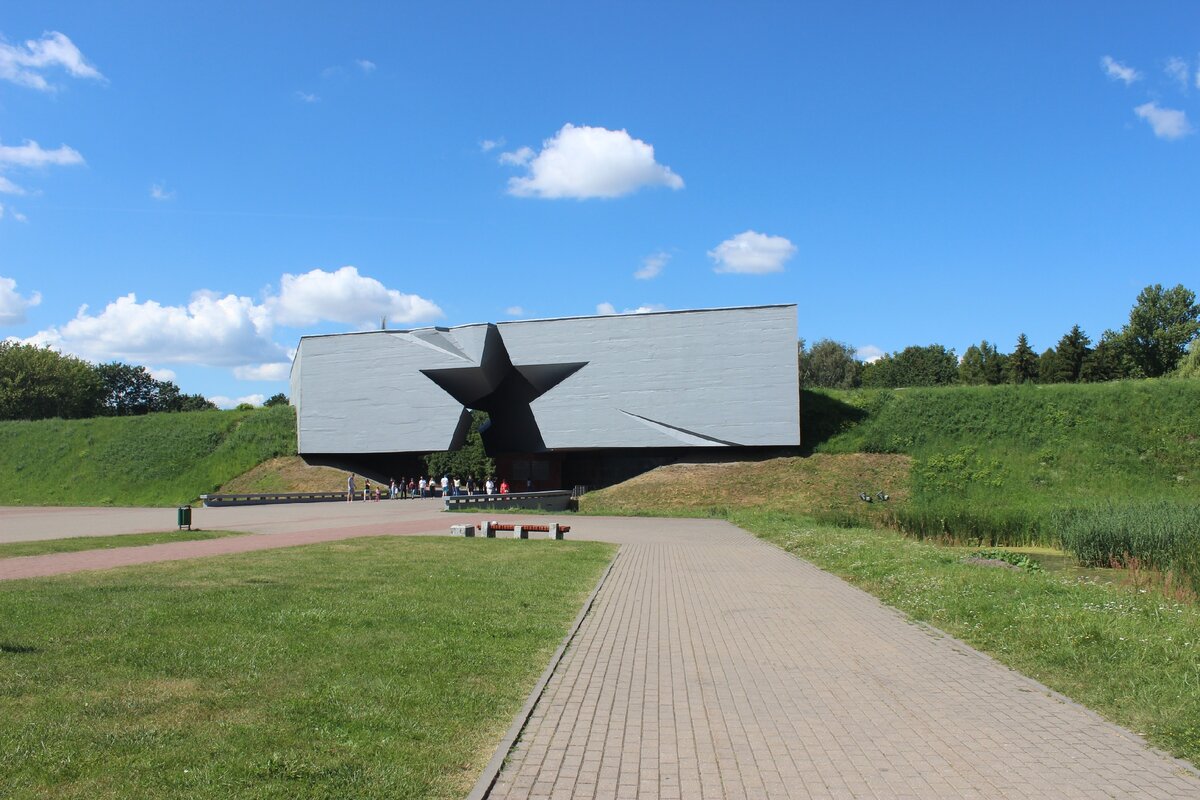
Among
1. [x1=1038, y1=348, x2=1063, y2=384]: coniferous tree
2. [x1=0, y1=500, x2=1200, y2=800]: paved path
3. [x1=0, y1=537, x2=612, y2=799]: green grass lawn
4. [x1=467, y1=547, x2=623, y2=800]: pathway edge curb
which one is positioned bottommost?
[x1=0, y1=500, x2=1200, y2=800]: paved path

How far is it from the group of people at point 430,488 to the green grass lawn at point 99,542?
75.8ft

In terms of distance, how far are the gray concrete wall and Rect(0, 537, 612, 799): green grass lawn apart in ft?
104

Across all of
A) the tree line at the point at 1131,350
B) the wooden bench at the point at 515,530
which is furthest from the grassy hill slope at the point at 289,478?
the tree line at the point at 1131,350

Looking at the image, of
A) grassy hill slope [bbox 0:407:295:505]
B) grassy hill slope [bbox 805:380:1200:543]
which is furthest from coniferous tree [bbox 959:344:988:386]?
grassy hill slope [bbox 0:407:295:505]

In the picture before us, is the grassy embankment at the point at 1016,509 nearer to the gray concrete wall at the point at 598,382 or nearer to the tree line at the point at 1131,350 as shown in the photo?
the gray concrete wall at the point at 598,382

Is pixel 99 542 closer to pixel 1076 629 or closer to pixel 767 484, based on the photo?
pixel 1076 629

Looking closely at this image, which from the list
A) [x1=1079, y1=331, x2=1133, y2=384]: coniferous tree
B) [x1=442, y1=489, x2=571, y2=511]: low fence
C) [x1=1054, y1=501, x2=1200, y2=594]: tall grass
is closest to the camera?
[x1=1054, y1=501, x2=1200, y2=594]: tall grass

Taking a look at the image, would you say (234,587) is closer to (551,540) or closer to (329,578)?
(329,578)

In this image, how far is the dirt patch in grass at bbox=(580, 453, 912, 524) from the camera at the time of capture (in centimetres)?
4000

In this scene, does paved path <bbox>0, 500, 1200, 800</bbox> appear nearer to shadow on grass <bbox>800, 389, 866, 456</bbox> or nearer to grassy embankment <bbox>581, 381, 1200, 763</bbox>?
grassy embankment <bbox>581, 381, 1200, 763</bbox>

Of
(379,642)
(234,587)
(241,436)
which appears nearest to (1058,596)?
(379,642)

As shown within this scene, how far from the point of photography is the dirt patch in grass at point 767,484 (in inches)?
1575

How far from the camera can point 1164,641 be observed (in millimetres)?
7305

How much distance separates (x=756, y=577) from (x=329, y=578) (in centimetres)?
675
